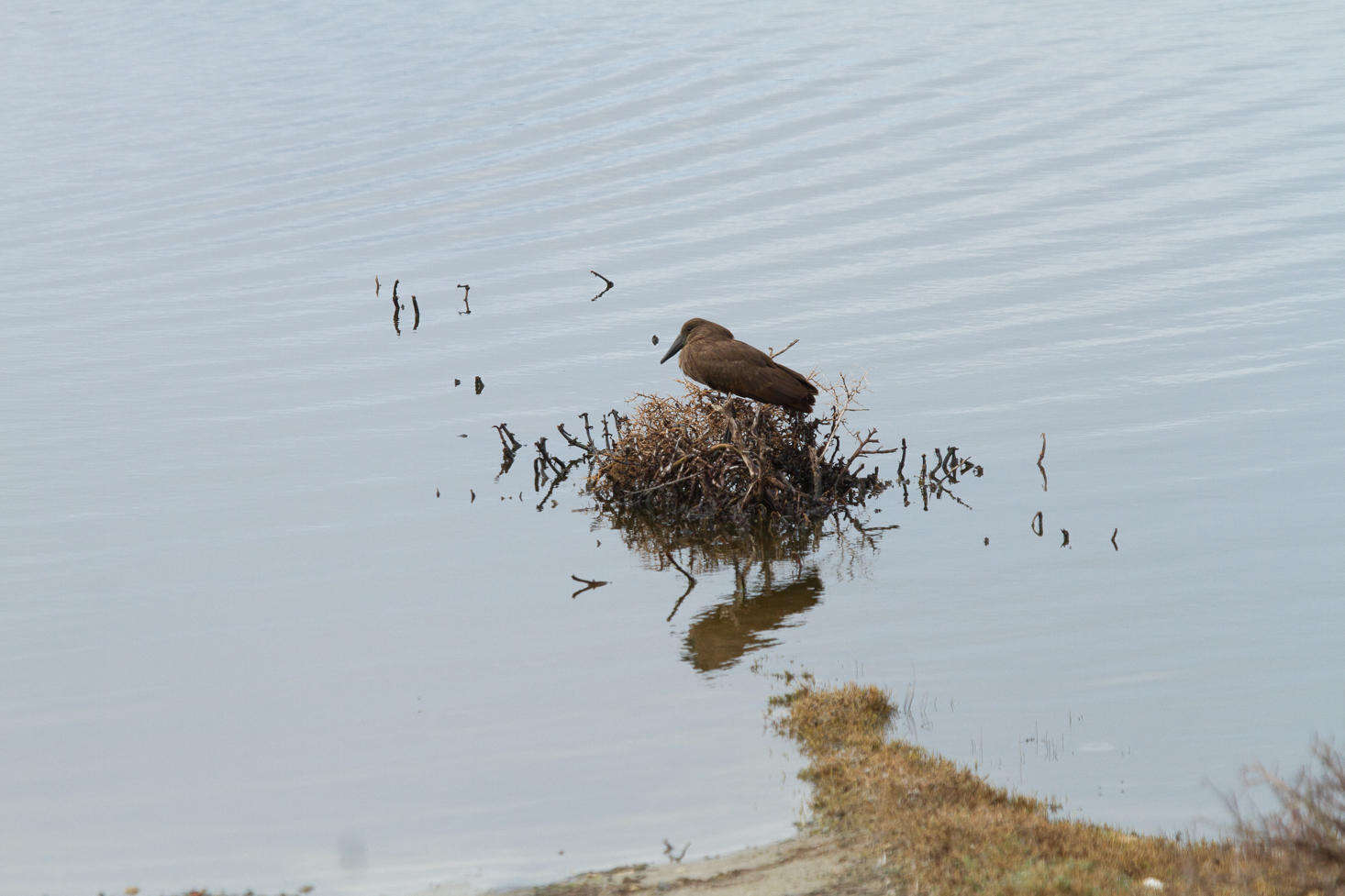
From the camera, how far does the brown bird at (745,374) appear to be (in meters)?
13.7

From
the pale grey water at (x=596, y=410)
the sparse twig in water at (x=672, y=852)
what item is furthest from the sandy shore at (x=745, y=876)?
the pale grey water at (x=596, y=410)

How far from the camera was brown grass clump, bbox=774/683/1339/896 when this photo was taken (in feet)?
24.9

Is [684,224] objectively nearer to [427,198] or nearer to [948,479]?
[427,198]

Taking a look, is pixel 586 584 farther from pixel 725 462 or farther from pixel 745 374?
pixel 745 374

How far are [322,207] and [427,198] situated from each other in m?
2.09

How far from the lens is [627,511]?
51.4 feet

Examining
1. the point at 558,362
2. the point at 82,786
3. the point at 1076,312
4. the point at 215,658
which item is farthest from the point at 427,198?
the point at 82,786

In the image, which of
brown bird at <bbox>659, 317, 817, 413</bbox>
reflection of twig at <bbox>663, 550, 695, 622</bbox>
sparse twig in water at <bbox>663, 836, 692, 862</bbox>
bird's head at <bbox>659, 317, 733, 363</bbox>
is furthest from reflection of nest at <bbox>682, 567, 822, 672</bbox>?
sparse twig in water at <bbox>663, 836, 692, 862</bbox>

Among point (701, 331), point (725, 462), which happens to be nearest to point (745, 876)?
point (725, 462)

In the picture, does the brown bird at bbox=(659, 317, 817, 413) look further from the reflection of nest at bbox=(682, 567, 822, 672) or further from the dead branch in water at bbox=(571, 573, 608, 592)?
the dead branch in water at bbox=(571, 573, 608, 592)

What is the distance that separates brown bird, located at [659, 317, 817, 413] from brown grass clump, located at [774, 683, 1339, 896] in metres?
4.37

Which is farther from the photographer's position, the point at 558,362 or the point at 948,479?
the point at 558,362

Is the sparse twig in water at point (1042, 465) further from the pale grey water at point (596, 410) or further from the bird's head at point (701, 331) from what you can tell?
the bird's head at point (701, 331)

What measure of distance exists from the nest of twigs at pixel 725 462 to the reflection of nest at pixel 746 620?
40.9 inches
